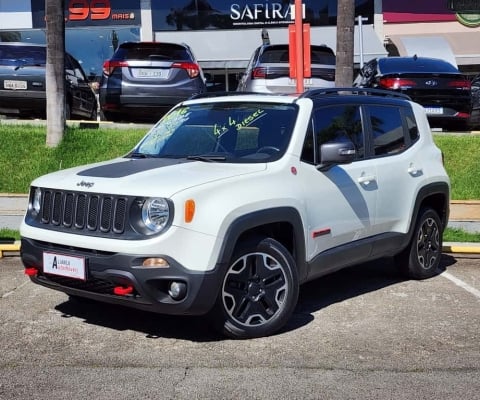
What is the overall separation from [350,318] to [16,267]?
3.60m

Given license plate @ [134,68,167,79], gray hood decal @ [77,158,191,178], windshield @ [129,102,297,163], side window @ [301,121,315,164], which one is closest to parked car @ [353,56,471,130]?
license plate @ [134,68,167,79]

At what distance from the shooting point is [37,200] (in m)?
5.14

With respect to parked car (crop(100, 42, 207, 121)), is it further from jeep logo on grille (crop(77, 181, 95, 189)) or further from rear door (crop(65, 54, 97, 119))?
jeep logo on grille (crop(77, 181, 95, 189))

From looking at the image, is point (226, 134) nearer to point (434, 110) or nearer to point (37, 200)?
point (37, 200)

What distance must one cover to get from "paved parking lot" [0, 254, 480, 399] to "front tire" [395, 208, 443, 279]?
44 centimetres

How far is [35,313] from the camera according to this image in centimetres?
545

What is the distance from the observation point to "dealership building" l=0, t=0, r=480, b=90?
2542 cm

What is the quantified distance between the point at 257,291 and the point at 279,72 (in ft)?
24.6

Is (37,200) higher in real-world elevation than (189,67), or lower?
lower

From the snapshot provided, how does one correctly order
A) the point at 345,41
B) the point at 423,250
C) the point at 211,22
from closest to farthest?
the point at 423,250 < the point at 345,41 < the point at 211,22

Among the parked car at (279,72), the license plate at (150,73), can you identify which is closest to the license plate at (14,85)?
the license plate at (150,73)

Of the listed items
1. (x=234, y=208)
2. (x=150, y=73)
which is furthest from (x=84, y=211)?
(x=150, y=73)

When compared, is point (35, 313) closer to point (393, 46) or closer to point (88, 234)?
point (88, 234)

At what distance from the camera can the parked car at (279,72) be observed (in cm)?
1171
